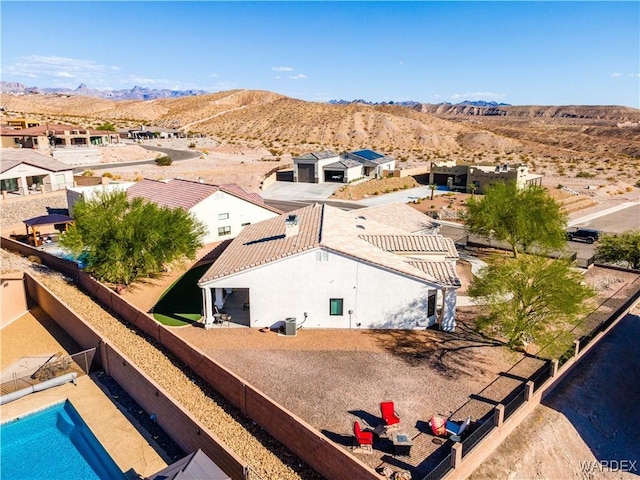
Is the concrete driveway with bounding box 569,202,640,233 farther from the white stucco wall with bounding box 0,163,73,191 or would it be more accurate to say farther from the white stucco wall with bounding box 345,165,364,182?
the white stucco wall with bounding box 0,163,73,191

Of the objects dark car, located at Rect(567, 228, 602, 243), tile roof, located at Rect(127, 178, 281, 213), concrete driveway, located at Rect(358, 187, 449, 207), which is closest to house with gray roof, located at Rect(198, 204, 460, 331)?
tile roof, located at Rect(127, 178, 281, 213)

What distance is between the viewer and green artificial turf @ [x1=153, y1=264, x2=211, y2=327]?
25906mm

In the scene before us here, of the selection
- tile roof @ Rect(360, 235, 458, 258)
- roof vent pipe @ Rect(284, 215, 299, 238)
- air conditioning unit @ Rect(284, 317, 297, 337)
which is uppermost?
roof vent pipe @ Rect(284, 215, 299, 238)

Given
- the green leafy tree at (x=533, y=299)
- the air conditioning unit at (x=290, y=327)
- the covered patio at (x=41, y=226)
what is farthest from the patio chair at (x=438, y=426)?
the covered patio at (x=41, y=226)

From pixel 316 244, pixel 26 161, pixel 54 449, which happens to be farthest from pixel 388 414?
pixel 26 161

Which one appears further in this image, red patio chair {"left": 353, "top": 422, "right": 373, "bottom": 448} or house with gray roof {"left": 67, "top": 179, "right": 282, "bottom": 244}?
house with gray roof {"left": 67, "top": 179, "right": 282, "bottom": 244}

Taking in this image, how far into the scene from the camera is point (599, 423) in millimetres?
19406

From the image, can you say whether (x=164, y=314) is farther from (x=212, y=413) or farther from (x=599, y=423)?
(x=599, y=423)

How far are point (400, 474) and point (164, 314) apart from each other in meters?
16.7

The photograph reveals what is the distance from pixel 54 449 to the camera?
1800cm

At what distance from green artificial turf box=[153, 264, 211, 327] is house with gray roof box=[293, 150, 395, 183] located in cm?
3965

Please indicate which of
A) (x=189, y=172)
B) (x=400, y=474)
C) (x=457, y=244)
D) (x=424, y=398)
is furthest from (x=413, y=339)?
(x=189, y=172)

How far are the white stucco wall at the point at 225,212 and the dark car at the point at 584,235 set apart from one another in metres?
28.3

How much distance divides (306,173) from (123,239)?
44.0 metres
